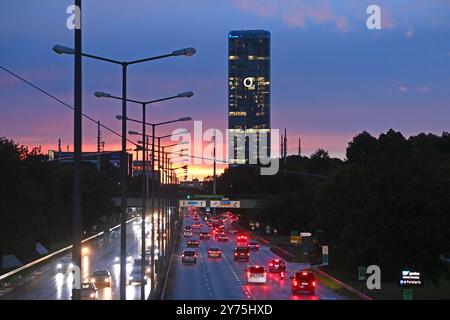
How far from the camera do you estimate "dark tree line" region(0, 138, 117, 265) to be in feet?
256

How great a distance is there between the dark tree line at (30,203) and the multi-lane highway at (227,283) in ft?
45.9

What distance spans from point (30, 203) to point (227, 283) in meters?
30.4

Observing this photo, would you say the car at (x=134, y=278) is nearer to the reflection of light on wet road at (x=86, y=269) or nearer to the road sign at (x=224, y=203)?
the reflection of light on wet road at (x=86, y=269)

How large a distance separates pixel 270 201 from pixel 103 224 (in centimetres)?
6696

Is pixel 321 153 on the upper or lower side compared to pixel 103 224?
upper

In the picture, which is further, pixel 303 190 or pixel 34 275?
pixel 303 190

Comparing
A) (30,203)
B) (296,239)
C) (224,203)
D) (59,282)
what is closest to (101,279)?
(59,282)

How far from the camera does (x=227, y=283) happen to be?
2315 inches

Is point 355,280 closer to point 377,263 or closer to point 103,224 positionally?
point 377,263

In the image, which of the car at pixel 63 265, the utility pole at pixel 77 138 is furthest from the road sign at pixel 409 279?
the car at pixel 63 265

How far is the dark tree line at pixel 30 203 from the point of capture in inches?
3073

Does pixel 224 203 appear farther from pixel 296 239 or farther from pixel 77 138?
pixel 77 138
